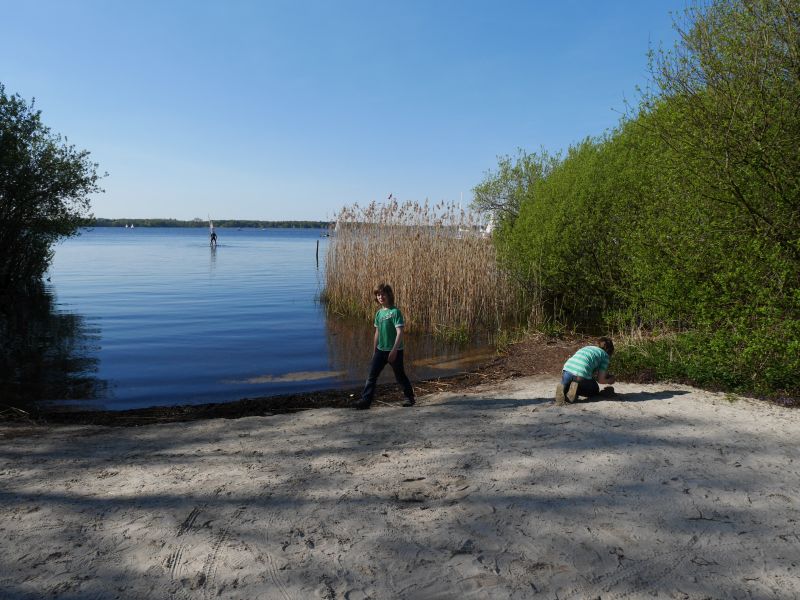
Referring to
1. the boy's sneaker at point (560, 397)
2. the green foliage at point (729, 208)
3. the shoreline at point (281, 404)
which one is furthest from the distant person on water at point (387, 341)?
the green foliage at point (729, 208)

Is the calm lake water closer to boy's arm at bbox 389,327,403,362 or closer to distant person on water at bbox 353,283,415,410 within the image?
distant person on water at bbox 353,283,415,410

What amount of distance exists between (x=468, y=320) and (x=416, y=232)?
2779mm

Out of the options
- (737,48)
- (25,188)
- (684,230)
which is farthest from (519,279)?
(25,188)

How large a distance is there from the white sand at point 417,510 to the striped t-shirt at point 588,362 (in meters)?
0.91

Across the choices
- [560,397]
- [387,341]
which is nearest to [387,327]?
[387,341]

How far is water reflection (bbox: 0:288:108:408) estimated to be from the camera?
29.9 ft

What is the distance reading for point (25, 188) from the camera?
18.8 meters

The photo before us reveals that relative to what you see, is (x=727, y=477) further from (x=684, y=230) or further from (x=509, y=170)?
(x=509, y=170)

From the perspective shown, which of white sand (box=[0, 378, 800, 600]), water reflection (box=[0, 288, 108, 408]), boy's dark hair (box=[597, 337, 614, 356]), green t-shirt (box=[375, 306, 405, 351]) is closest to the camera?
white sand (box=[0, 378, 800, 600])

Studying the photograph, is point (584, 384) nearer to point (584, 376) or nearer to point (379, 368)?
point (584, 376)

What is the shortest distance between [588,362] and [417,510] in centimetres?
390

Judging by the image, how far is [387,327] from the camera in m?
7.25

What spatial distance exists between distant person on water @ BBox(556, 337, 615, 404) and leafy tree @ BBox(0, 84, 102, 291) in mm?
18557

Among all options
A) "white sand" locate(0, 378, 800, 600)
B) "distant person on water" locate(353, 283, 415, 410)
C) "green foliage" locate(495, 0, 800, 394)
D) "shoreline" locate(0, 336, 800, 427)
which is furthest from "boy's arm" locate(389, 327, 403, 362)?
"green foliage" locate(495, 0, 800, 394)
